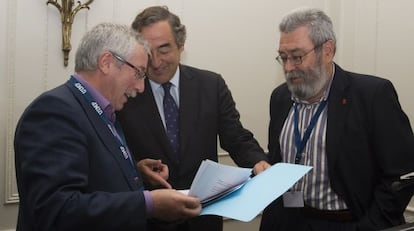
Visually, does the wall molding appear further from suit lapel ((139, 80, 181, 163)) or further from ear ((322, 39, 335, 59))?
ear ((322, 39, 335, 59))

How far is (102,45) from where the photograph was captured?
154 cm

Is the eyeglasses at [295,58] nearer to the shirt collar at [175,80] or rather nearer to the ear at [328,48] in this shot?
the ear at [328,48]

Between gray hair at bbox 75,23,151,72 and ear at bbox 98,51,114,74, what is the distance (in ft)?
0.03

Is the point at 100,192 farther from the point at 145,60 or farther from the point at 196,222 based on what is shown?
the point at 196,222

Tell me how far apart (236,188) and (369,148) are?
0.68 m

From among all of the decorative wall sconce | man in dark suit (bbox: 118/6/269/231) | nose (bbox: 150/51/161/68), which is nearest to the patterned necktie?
man in dark suit (bbox: 118/6/269/231)

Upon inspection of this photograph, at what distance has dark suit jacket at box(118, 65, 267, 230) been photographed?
6.73 feet

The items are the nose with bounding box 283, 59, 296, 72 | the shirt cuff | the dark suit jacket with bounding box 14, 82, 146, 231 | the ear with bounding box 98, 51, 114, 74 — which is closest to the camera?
the dark suit jacket with bounding box 14, 82, 146, 231

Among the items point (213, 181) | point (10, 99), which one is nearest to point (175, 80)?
point (213, 181)

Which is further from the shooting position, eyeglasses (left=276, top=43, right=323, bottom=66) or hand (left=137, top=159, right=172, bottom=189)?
eyeglasses (left=276, top=43, right=323, bottom=66)

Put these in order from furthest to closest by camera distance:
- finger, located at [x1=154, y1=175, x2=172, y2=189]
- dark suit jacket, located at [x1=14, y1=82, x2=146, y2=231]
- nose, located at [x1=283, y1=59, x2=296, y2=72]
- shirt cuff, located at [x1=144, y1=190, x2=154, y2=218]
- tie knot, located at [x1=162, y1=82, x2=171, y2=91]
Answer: tie knot, located at [x1=162, y1=82, x2=171, y2=91]
nose, located at [x1=283, y1=59, x2=296, y2=72]
finger, located at [x1=154, y1=175, x2=172, y2=189]
shirt cuff, located at [x1=144, y1=190, x2=154, y2=218]
dark suit jacket, located at [x1=14, y1=82, x2=146, y2=231]

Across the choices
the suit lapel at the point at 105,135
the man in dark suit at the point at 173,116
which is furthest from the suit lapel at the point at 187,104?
the suit lapel at the point at 105,135

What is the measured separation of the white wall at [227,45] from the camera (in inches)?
112

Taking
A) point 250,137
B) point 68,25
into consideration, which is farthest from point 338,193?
point 68,25
